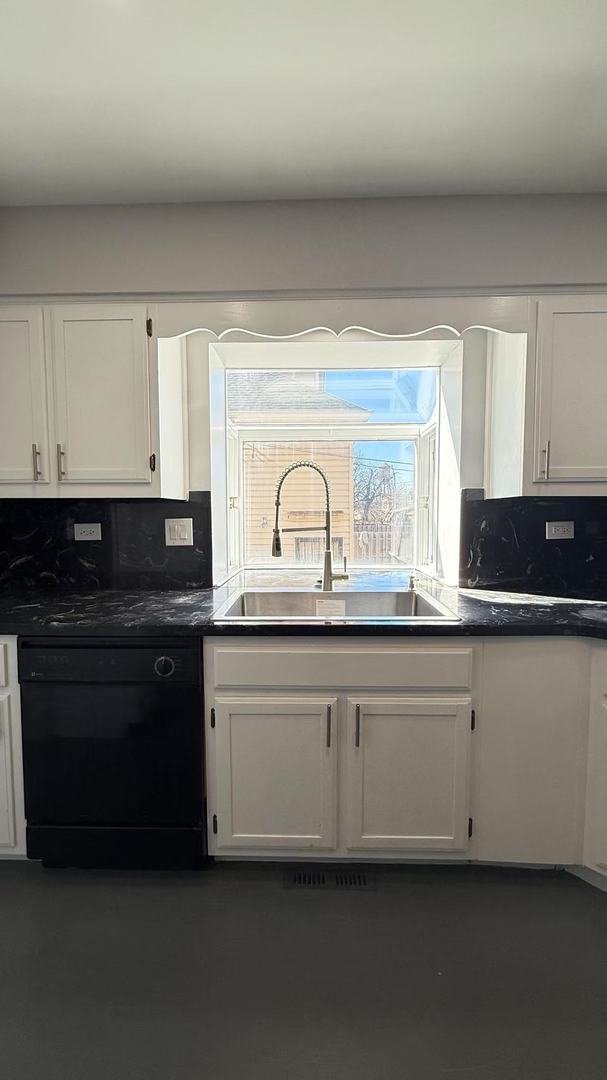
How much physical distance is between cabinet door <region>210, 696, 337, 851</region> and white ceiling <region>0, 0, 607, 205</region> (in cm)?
192

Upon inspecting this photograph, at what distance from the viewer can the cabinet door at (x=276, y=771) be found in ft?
6.12

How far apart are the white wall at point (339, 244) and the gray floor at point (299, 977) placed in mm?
2259

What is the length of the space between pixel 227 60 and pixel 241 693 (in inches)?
76.0

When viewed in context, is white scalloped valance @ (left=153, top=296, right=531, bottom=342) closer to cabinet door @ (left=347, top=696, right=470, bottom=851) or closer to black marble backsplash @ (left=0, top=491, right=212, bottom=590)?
black marble backsplash @ (left=0, top=491, right=212, bottom=590)

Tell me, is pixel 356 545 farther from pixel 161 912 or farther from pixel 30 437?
pixel 161 912

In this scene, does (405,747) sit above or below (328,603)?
below

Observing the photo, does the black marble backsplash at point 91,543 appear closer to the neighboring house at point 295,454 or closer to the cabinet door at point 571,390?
the neighboring house at point 295,454

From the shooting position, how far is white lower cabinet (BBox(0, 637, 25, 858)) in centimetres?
189

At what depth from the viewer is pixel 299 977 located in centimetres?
151

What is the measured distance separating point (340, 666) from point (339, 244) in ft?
5.40

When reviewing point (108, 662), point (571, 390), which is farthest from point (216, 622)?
point (571, 390)

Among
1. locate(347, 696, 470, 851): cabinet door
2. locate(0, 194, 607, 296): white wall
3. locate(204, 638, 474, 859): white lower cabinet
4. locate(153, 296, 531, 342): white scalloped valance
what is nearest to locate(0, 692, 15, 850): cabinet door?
locate(204, 638, 474, 859): white lower cabinet

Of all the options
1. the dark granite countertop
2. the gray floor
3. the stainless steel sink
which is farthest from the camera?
the stainless steel sink

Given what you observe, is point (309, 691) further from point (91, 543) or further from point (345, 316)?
point (345, 316)
